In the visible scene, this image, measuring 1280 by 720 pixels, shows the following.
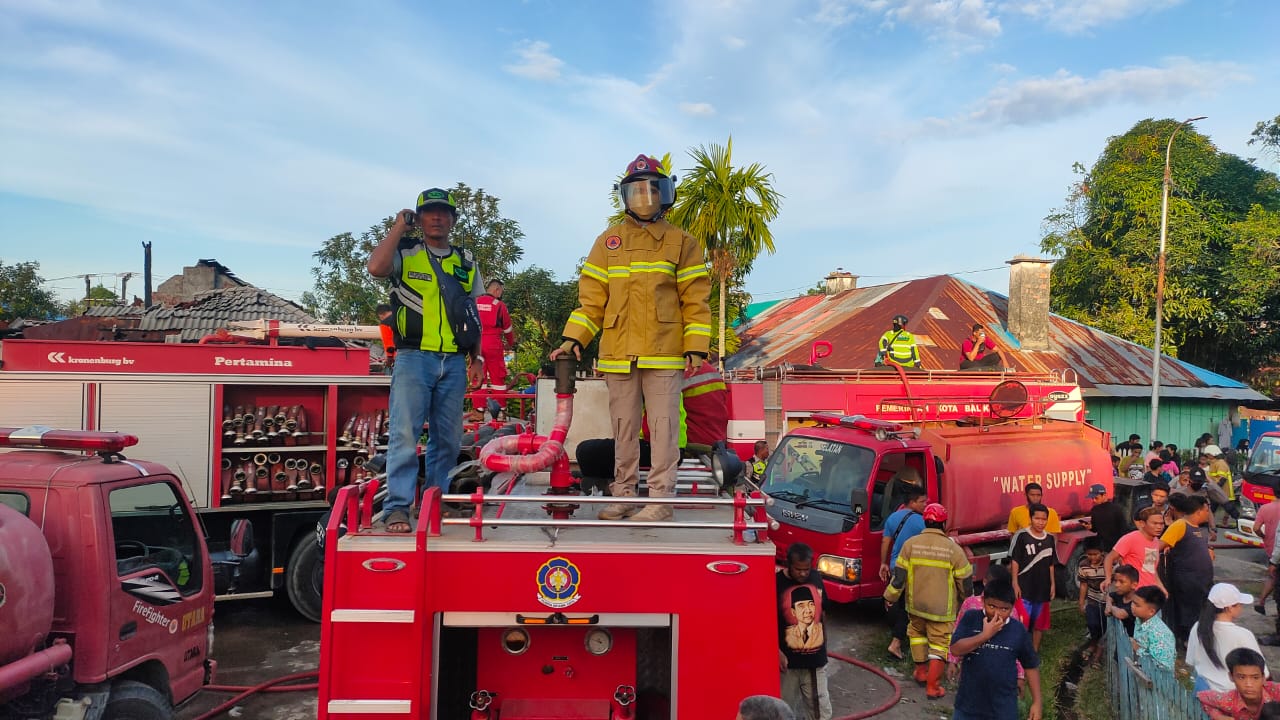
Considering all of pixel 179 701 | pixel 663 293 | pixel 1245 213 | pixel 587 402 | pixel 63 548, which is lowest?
pixel 179 701

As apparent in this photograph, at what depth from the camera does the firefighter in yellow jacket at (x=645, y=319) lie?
4.57 meters

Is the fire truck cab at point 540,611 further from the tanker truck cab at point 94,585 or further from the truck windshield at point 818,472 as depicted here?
the truck windshield at point 818,472

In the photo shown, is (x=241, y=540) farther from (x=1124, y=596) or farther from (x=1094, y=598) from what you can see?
(x=1094, y=598)

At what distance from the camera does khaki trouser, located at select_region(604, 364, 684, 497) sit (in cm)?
457

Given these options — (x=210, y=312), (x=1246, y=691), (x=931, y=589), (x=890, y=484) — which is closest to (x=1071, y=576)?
(x=890, y=484)

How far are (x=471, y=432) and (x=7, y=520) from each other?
5.46m

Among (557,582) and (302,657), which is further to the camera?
(302,657)

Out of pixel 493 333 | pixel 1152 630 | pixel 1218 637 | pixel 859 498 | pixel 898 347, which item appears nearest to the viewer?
pixel 1218 637

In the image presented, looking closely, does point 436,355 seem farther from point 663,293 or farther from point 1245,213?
point 1245,213

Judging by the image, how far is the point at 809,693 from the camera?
530cm

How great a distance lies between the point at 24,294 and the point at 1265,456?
44681 millimetres

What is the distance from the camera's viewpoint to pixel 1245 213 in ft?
93.0

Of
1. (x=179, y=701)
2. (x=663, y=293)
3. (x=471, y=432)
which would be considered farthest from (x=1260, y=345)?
(x=179, y=701)

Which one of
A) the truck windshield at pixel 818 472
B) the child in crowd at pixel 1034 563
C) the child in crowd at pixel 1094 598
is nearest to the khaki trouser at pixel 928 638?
the child in crowd at pixel 1034 563
